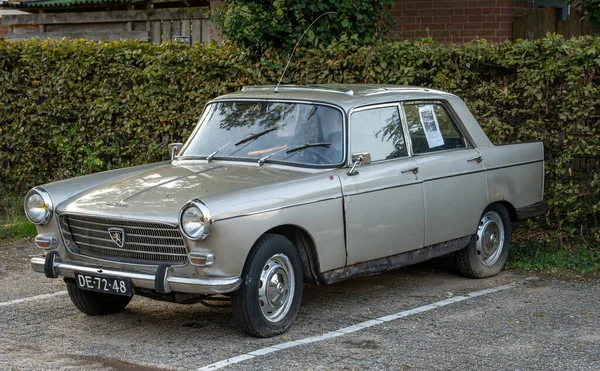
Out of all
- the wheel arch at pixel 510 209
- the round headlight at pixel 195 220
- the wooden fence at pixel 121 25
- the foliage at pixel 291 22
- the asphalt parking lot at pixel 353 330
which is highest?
the wooden fence at pixel 121 25

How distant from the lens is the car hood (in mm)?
6621

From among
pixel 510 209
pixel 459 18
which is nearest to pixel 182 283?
pixel 510 209

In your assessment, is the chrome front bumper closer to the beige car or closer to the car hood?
the beige car

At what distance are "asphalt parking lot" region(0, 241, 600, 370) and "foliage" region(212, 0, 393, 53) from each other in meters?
3.21

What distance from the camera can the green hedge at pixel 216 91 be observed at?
30.8ft

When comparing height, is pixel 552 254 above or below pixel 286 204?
below

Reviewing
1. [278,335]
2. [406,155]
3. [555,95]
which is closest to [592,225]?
[555,95]

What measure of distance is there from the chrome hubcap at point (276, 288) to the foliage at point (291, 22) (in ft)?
14.1

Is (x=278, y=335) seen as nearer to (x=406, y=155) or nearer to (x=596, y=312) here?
(x=406, y=155)

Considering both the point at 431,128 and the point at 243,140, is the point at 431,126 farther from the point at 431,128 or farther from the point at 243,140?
the point at 243,140

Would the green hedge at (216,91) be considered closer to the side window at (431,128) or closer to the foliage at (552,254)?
the foliage at (552,254)

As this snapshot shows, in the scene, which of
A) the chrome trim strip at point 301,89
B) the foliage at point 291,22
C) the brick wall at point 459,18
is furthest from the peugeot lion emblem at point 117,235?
the brick wall at point 459,18

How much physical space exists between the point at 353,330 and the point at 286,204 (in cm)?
104

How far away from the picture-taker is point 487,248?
879cm
